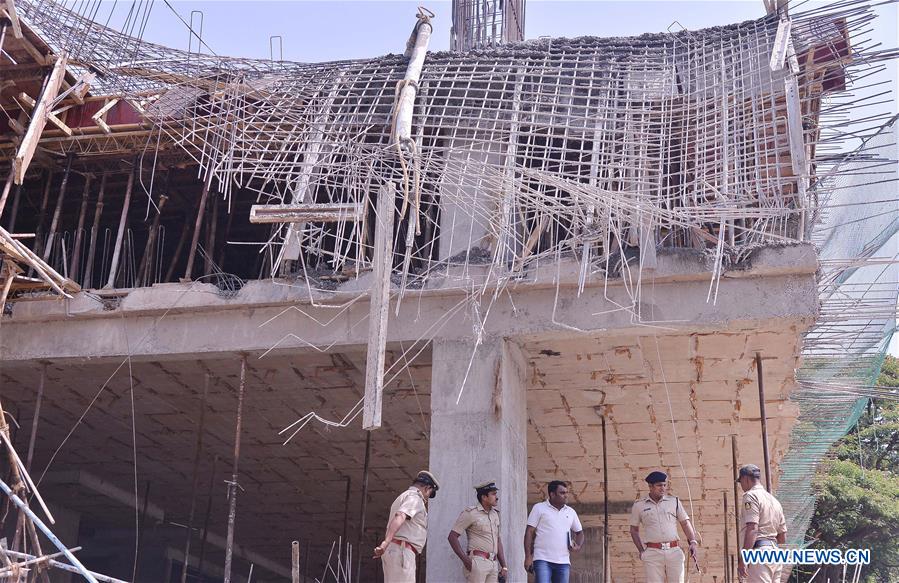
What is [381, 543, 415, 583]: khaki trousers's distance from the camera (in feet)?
29.2

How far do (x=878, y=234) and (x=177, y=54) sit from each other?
813 centimetres

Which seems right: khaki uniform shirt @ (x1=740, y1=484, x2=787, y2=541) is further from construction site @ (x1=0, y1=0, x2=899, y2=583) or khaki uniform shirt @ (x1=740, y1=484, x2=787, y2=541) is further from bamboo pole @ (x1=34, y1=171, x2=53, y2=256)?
bamboo pole @ (x1=34, y1=171, x2=53, y2=256)

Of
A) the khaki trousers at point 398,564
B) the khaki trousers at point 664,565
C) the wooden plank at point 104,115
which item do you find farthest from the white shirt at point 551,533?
the wooden plank at point 104,115

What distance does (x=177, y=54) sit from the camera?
12.0 meters

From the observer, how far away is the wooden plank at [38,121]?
413 inches

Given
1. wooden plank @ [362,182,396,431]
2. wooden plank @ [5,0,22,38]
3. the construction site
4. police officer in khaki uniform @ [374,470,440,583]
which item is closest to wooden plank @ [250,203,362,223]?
the construction site

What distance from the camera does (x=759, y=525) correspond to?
27.5 feet

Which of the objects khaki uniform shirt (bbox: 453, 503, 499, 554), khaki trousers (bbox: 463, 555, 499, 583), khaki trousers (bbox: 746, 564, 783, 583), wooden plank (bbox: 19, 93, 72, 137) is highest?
wooden plank (bbox: 19, 93, 72, 137)

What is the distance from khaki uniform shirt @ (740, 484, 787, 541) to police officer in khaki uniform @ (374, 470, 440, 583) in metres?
2.79

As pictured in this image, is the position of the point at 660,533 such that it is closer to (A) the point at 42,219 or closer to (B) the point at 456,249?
(B) the point at 456,249

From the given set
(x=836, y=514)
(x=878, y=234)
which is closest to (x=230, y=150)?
(x=878, y=234)

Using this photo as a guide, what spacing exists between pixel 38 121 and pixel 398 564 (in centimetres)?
619

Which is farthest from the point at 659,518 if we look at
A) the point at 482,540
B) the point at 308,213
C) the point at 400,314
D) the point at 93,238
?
the point at 93,238

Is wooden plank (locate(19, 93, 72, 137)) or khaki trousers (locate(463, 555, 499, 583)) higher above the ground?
wooden plank (locate(19, 93, 72, 137))
